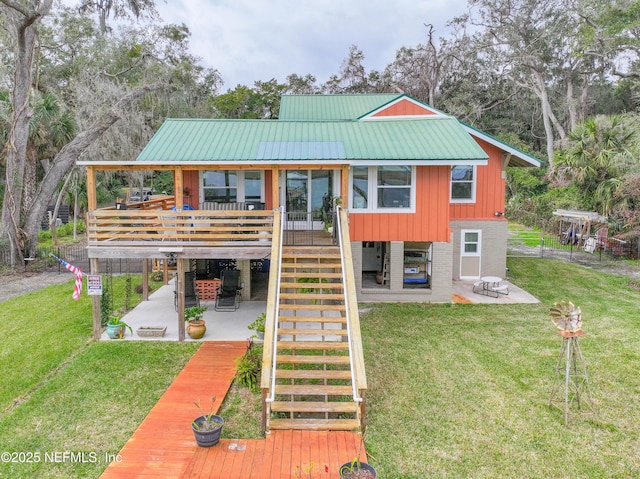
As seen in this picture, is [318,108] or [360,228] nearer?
[360,228]

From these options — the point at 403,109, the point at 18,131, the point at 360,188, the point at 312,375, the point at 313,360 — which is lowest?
the point at 312,375

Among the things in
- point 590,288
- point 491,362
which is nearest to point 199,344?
point 491,362

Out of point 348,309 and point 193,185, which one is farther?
point 193,185

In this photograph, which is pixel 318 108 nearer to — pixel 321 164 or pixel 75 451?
pixel 321 164

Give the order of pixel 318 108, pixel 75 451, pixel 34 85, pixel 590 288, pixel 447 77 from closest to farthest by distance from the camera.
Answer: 1. pixel 75 451
2. pixel 590 288
3. pixel 318 108
4. pixel 34 85
5. pixel 447 77

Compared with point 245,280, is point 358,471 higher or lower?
lower

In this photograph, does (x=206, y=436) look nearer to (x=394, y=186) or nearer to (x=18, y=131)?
(x=394, y=186)

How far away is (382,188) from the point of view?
1242cm

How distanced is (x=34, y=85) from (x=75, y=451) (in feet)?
80.3

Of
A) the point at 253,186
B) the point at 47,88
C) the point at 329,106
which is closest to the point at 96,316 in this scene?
the point at 253,186

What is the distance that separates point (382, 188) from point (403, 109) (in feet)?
12.6

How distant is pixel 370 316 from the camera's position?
11750 mm

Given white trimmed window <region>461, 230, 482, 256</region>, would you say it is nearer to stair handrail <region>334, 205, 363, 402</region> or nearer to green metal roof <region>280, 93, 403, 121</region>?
green metal roof <region>280, 93, 403, 121</region>

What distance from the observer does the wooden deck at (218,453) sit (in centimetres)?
542
